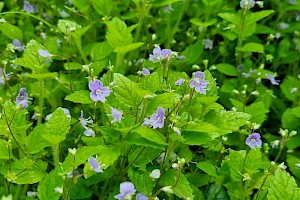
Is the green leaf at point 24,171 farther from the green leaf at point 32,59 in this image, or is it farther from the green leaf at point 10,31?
the green leaf at point 10,31

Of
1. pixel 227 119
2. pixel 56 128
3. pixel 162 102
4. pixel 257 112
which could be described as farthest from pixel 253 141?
pixel 56 128

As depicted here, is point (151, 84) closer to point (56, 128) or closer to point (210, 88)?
point (210, 88)

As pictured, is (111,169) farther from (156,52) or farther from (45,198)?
(156,52)

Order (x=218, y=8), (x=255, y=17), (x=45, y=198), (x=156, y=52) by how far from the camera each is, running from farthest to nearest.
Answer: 1. (x=218, y=8)
2. (x=255, y=17)
3. (x=156, y=52)
4. (x=45, y=198)

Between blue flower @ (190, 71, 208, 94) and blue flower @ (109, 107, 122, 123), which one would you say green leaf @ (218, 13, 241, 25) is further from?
blue flower @ (109, 107, 122, 123)

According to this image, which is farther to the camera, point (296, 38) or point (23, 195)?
point (296, 38)

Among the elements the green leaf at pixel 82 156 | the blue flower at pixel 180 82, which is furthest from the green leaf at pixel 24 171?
the blue flower at pixel 180 82

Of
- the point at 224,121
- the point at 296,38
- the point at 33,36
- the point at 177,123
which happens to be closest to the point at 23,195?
the point at 177,123
